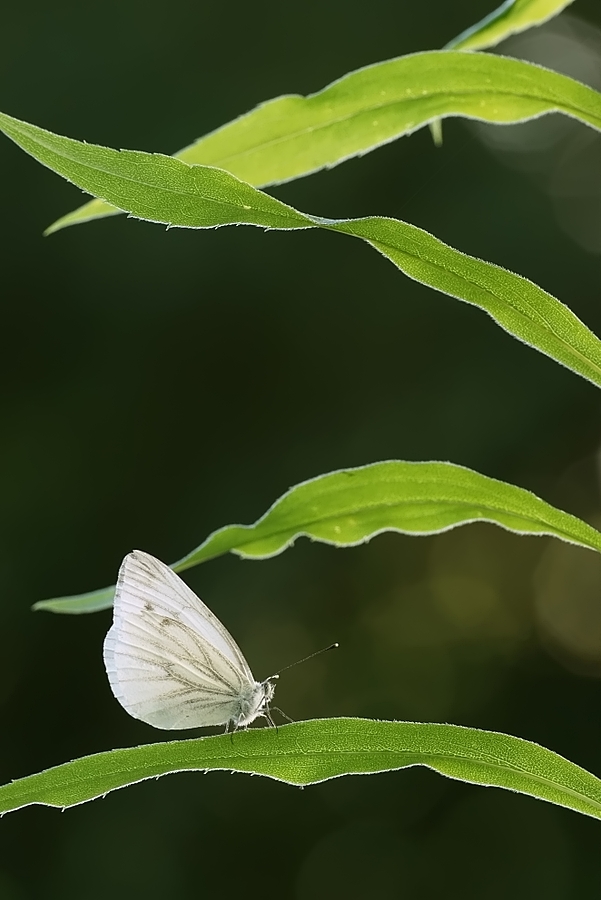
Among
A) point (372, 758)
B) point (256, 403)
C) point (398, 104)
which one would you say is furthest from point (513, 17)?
point (256, 403)

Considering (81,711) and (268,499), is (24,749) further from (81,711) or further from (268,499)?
(268,499)

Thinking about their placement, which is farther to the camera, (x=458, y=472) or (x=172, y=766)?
(x=458, y=472)

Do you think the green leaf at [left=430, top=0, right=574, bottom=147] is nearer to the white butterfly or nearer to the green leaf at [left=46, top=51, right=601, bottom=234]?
the green leaf at [left=46, top=51, right=601, bottom=234]

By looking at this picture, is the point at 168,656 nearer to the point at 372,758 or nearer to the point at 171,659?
the point at 171,659

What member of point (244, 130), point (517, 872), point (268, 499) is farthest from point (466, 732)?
point (517, 872)

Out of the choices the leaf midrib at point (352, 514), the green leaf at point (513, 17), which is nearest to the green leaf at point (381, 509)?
the leaf midrib at point (352, 514)

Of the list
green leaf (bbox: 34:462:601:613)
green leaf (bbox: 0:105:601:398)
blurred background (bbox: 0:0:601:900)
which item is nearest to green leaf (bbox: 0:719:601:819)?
green leaf (bbox: 34:462:601:613)

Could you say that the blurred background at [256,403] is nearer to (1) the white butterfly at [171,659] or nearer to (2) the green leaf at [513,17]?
(1) the white butterfly at [171,659]

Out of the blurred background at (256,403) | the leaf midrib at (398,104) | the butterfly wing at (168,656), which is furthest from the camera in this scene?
the blurred background at (256,403)
